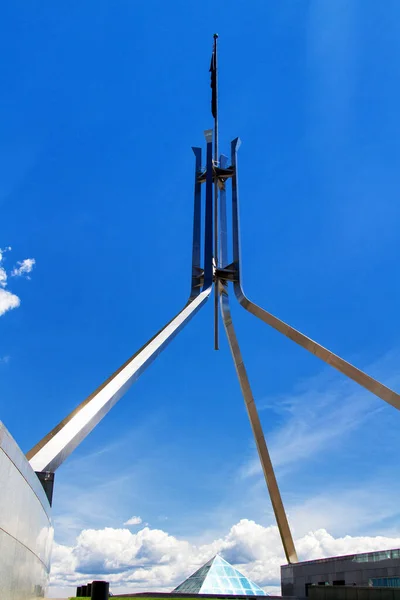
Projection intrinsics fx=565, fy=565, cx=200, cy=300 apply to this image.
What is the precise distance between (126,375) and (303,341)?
261 inches

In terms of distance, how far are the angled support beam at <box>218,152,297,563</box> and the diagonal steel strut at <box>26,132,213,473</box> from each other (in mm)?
1049

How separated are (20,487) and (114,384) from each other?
7.54 meters

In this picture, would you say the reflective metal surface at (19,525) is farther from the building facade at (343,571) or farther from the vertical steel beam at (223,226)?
the vertical steel beam at (223,226)

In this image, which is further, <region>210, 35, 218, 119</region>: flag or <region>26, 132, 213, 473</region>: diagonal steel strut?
<region>210, 35, 218, 119</region>: flag

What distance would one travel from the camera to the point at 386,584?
46.3ft

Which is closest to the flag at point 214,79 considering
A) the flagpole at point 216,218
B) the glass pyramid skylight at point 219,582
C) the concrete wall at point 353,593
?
the flagpole at point 216,218

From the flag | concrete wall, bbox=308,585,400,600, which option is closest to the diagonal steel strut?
the flag

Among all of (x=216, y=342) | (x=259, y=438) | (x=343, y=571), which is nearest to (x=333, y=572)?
(x=343, y=571)

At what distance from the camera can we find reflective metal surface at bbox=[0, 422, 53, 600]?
5730mm

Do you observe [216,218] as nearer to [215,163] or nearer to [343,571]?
[215,163]

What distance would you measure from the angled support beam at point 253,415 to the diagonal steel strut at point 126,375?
1.05 metres

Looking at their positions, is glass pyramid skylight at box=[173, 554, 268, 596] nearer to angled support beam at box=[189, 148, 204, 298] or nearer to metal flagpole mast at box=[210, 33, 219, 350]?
metal flagpole mast at box=[210, 33, 219, 350]

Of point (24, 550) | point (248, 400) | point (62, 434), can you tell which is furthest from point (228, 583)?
point (24, 550)

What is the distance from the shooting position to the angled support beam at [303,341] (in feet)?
54.5
